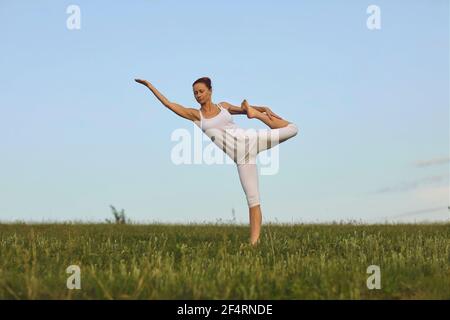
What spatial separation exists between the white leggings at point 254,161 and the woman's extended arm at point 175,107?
4.03ft

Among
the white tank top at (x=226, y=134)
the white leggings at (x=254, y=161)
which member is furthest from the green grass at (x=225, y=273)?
the white tank top at (x=226, y=134)

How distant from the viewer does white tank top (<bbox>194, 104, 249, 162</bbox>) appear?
36.3 ft

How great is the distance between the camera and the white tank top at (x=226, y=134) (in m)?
11.1

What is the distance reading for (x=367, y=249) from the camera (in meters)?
11.4

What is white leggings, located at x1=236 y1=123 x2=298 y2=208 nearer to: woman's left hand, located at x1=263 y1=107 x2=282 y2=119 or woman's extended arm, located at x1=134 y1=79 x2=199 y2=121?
woman's left hand, located at x1=263 y1=107 x2=282 y2=119

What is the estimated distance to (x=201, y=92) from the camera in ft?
36.7

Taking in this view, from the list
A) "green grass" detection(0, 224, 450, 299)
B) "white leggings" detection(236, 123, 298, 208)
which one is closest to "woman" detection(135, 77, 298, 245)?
"white leggings" detection(236, 123, 298, 208)

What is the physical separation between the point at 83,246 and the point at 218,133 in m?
3.43

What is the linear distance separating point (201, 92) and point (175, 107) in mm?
552

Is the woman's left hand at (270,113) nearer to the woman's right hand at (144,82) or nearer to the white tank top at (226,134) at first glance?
the white tank top at (226,134)

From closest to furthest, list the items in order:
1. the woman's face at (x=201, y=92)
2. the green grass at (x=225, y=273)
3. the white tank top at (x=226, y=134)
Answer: the green grass at (x=225, y=273) < the white tank top at (x=226, y=134) < the woman's face at (x=201, y=92)
